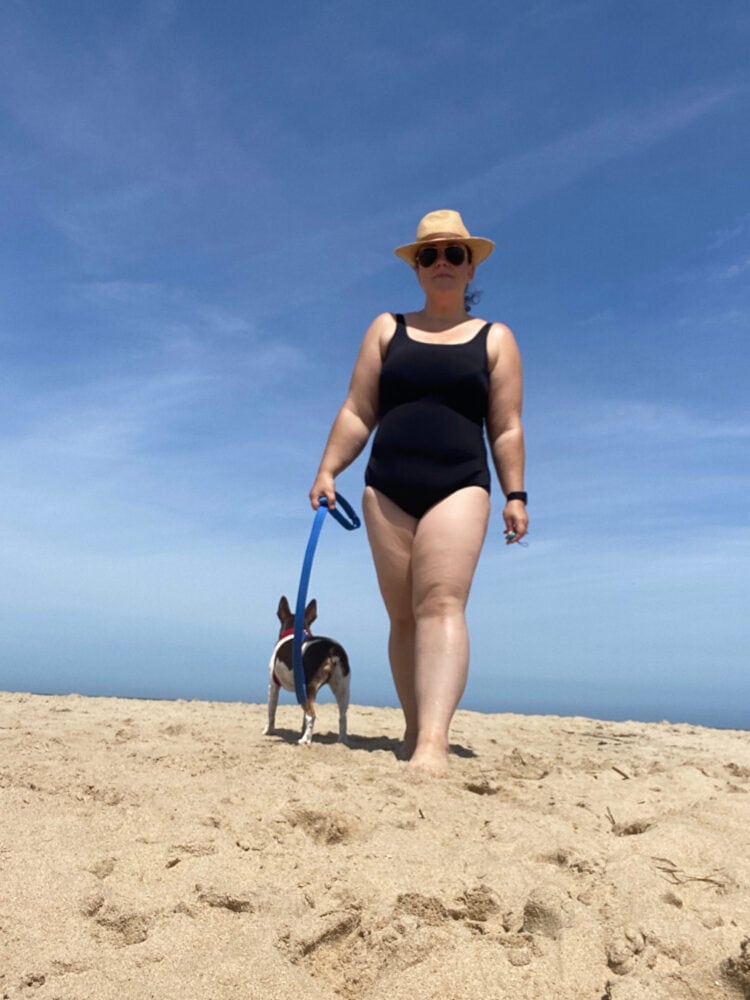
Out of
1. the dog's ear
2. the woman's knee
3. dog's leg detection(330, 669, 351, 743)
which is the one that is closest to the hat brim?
the woman's knee

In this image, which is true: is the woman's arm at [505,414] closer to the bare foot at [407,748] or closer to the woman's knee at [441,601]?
the woman's knee at [441,601]

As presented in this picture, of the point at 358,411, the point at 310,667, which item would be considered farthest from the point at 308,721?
the point at 358,411

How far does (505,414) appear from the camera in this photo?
15.7ft

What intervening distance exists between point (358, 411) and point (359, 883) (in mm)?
3042

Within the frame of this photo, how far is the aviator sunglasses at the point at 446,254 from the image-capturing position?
4914 mm

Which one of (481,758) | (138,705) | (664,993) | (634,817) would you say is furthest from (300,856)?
(138,705)

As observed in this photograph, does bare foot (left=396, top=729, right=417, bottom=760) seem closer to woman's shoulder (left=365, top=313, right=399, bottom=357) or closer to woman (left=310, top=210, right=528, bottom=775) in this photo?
woman (left=310, top=210, right=528, bottom=775)

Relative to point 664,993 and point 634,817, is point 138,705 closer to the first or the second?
point 634,817

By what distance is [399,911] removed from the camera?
2.25 meters

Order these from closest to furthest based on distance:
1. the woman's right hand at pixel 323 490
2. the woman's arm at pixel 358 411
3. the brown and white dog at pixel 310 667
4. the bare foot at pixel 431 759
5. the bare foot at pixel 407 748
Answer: the bare foot at pixel 431 759, the bare foot at pixel 407 748, the woman's right hand at pixel 323 490, the woman's arm at pixel 358 411, the brown and white dog at pixel 310 667

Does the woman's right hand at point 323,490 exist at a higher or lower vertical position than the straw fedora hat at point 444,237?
lower

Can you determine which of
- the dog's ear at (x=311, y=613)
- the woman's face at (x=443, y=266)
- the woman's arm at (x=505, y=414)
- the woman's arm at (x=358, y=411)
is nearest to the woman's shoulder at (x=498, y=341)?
the woman's arm at (x=505, y=414)

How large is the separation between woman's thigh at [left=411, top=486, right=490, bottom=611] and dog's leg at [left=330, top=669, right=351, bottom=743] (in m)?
1.23

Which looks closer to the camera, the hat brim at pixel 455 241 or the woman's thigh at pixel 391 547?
the woman's thigh at pixel 391 547
